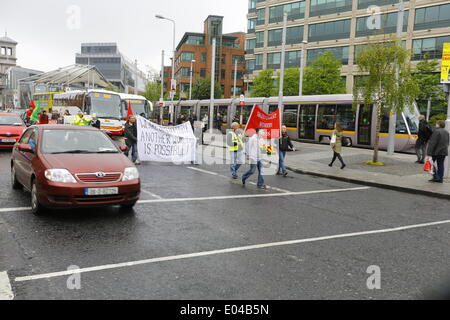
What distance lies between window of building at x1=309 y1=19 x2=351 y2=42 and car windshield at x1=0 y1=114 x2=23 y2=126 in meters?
44.7

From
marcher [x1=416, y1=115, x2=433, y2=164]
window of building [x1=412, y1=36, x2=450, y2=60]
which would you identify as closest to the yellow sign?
marcher [x1=416, y1=115, x2=433, y2=164]

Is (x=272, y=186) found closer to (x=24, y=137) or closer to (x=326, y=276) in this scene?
(x=24, y=137)

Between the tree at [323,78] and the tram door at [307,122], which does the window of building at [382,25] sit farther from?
the tram door at [307,122]

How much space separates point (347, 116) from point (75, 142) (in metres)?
17.9

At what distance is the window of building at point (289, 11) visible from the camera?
192ft

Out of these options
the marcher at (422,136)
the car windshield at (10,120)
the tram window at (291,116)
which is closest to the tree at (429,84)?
the tram window at (291,116)

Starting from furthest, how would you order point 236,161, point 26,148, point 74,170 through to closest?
point 236,161 < point 26,148 < point 74,170

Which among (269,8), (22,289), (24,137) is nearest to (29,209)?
(24,137)

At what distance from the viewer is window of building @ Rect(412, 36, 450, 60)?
145ft

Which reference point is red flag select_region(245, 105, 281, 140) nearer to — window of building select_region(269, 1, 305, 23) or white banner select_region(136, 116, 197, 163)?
white banner select_region(136, 116, 197, 163)

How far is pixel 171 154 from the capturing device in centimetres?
1584

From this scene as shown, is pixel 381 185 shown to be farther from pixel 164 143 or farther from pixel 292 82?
pixel 292 82

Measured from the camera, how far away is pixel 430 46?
148 ft

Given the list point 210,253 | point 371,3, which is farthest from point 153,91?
point 210,253
